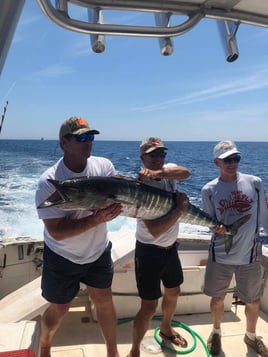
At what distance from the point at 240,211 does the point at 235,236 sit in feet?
0.70

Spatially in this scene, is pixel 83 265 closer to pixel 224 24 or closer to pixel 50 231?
pixel 50 231

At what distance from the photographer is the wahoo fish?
205 centimetres

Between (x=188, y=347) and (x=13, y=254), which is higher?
(x=13, y=254)

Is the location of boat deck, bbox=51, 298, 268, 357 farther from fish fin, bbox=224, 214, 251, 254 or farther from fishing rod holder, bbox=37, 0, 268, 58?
fishing rod holder, bbox=37, 0, 268, 58

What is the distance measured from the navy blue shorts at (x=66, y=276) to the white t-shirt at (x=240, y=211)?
42.1 inches

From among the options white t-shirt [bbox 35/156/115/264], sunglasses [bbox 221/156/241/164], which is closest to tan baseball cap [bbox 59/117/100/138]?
white t-shirt [bbox 35/156/115/264]

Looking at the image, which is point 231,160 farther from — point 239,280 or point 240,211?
point 239,280

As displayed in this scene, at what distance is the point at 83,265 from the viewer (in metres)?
2.50

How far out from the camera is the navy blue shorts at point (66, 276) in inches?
97.3

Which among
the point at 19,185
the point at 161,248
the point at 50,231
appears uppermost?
the point at 50,231

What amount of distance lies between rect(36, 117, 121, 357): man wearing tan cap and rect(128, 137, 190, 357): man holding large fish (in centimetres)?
27

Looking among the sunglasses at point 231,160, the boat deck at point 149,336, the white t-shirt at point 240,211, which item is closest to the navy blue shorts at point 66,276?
the boat deck at point 149,336

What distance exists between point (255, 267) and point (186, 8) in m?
2.30

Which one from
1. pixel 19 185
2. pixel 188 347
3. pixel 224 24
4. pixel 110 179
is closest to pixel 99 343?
pixel 188 347
